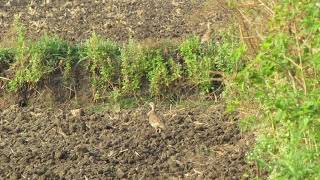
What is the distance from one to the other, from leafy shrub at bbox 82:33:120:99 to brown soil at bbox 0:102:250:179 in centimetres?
69

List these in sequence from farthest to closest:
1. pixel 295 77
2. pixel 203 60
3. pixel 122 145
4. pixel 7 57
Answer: pixel 7 57, pixel 203 60, pixel 122 145, pixel 295 77

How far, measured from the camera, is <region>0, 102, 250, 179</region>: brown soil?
660cm

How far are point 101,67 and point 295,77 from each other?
5.07 m

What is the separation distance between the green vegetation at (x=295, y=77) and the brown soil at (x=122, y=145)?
6.74 ft

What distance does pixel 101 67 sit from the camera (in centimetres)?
923

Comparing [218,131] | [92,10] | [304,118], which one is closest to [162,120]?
[218,131]

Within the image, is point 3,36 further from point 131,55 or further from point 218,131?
point 218,131

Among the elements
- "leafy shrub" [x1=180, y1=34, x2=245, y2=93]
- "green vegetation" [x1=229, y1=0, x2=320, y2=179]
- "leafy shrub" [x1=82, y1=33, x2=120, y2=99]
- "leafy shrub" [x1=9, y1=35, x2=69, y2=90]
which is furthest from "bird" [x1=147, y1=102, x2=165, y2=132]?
"green vegetation" [x1=229, y1=0, x2=320, y2=179]

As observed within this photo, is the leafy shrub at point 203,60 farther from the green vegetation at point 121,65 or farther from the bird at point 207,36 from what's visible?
the bird at point 207,36

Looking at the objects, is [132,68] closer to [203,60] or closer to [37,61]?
[203,60]

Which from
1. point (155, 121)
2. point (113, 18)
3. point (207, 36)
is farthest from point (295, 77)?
point (113, 18)

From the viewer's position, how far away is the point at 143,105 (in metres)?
8.91

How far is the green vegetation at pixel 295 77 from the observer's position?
3.92 metres

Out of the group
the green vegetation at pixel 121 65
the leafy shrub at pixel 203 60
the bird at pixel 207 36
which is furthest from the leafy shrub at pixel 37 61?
the bird at pixel 207 36
